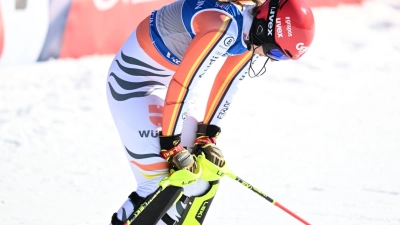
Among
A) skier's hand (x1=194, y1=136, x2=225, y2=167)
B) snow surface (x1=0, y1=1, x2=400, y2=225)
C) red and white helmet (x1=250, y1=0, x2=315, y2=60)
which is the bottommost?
snow surface (x1=0, y1=1, x2=400, y2=225)

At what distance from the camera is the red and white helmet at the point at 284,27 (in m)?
3.07

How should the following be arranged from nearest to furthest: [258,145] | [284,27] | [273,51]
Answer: [284,27], [273,51], [258,145]

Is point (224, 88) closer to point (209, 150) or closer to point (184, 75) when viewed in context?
point (209, 150)

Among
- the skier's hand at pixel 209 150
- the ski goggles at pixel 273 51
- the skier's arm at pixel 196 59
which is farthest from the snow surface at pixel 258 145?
the ski goggles at pixel 273 51

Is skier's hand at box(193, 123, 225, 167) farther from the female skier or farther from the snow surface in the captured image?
the snow surface

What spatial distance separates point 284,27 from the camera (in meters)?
3.08

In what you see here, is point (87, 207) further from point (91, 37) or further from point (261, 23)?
point (91, 37)

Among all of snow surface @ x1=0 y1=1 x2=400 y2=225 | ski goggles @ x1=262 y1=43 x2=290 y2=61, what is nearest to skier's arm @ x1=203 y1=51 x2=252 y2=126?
ski goggles @ x1=262 y1=43 x2=290 y2=61

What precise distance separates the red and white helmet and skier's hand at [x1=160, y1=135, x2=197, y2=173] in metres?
0.60

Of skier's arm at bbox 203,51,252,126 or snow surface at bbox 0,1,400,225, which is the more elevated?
skier's arm at bbox 203,51,252,126

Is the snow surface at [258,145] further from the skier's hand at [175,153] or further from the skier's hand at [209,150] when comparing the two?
the skier's hand at [175,153]

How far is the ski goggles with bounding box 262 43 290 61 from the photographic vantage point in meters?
3.15

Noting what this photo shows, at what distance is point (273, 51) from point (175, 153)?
2.12 ft

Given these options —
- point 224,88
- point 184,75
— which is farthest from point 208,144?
point 184,75
